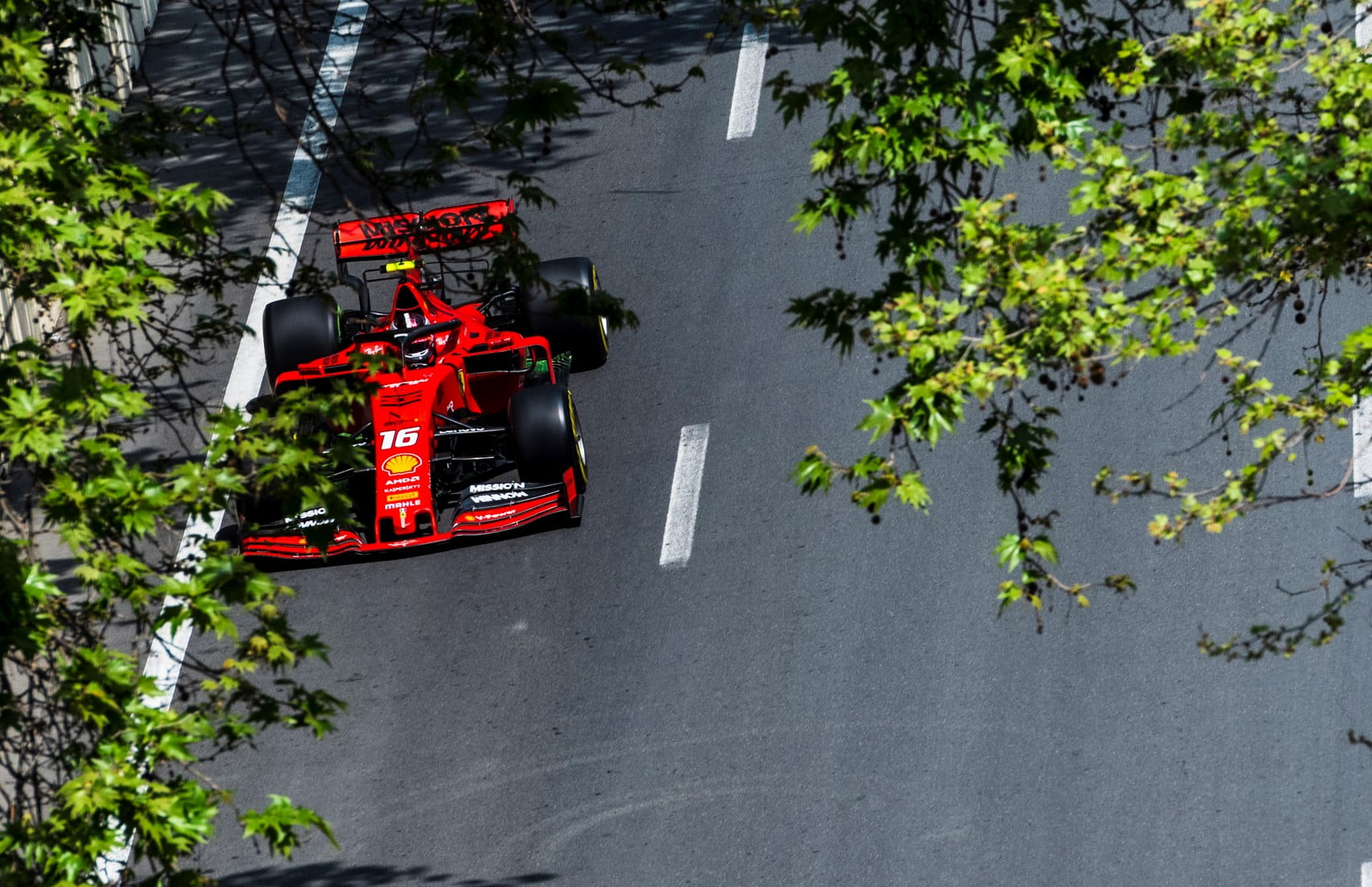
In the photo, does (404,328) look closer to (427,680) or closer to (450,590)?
(450,590)

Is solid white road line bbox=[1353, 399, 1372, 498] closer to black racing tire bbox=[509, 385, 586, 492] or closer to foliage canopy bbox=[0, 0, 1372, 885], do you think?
foliage canopy bbox=[0, 0, 1372, 885]

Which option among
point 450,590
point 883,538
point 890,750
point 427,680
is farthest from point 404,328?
point 890,750

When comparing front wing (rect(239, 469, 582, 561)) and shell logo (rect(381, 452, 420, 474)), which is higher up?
shell logo (rect(381, 452, 420, 474))

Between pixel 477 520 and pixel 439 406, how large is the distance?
0.91m

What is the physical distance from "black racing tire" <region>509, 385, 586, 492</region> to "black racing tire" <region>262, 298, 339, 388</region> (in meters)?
1.77

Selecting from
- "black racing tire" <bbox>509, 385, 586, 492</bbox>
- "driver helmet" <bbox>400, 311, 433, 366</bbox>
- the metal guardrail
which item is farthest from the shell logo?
the metal guardrail

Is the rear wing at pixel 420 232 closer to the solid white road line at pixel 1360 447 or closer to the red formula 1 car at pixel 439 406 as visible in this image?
the red formula 1 car at pixel 439 406

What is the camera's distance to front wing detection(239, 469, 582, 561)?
10695 mm

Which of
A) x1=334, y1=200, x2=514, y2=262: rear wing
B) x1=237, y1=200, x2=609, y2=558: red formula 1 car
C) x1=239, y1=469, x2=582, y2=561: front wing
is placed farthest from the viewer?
x1=237, y1=200, x2=609, y2=558: red formula 1 car

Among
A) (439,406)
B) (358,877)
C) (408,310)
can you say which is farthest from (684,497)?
(358,877)

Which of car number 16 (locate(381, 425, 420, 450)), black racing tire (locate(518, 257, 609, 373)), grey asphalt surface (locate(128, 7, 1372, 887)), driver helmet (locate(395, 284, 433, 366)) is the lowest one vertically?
grey asphalt surface (locate(128, 7, 1372, 887))

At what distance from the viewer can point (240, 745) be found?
1025cm

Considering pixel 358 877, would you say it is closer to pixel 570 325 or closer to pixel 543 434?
pixel 543 434

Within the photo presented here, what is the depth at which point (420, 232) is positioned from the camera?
7.62 metres
